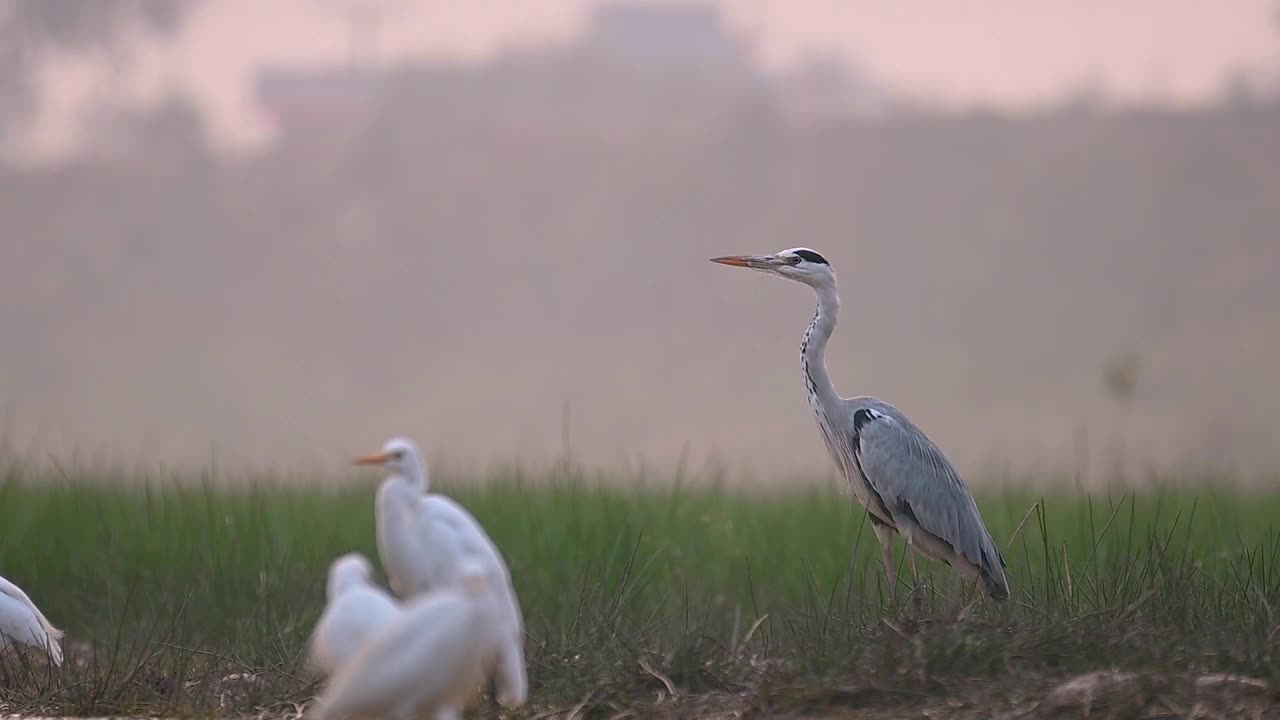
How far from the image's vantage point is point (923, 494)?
7.04m

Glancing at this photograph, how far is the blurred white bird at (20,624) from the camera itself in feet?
20.2

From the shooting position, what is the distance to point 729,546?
32.9 feet

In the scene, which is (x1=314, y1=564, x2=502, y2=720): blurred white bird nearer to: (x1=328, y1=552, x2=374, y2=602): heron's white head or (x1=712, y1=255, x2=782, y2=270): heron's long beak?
(x1=328, y1=552, x2=374, y2=602): heron's white head

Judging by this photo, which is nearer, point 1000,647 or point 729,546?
point 1000,647

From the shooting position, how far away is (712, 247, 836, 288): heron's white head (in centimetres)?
712

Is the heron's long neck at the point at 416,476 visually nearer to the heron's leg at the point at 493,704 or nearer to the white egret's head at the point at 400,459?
the white egret's head at the point at 400,459

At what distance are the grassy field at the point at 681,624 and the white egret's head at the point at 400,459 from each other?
49.8 inches

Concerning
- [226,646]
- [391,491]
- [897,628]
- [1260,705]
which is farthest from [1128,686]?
[226,646]

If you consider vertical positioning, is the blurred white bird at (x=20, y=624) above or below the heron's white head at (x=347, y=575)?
below

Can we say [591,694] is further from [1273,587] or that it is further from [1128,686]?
[1273,587]

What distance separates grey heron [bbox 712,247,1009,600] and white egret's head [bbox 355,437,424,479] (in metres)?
3.50

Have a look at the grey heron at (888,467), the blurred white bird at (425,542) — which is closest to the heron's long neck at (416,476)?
the blurred white bird at (425,542)

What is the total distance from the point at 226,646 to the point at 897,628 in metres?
3.16

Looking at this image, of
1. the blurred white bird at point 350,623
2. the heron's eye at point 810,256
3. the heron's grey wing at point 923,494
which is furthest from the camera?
the heron's eye at point 810,256
